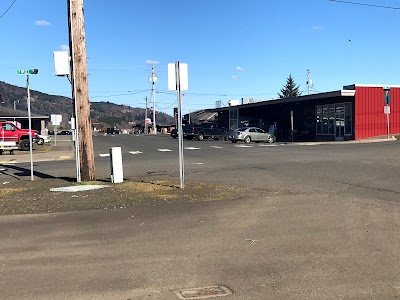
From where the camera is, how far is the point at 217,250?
595cm

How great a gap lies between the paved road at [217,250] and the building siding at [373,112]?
28.2m

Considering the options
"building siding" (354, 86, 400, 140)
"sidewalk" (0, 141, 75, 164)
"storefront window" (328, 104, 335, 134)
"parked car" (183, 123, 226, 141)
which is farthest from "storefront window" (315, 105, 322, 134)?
"sidewalk" (0, 141, 75, 164)

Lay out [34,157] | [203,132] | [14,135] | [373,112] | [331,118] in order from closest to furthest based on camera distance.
Answer: [34,157], [14,135], [373,112], [331,118], [203,132]

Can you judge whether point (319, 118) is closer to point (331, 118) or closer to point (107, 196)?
Result: point (331, 118)

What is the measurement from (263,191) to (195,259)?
5.38 metres

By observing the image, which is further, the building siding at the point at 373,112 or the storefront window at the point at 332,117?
the storefront window at the point at 332,117

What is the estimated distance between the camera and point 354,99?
3631 centimetres

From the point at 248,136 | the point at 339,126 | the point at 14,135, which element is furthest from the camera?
the point at 248,136

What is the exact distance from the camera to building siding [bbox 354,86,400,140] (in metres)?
36.4

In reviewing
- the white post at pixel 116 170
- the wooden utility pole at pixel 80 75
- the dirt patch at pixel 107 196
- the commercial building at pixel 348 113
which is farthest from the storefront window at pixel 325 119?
the wooden utility pole at pixel 80 75

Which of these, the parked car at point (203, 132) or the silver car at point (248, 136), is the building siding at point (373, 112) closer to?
the silver car at point (248, 136)

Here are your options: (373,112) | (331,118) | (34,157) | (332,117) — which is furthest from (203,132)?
(34,157)

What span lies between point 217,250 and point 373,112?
114 ft

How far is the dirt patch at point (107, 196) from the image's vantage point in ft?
29.2
